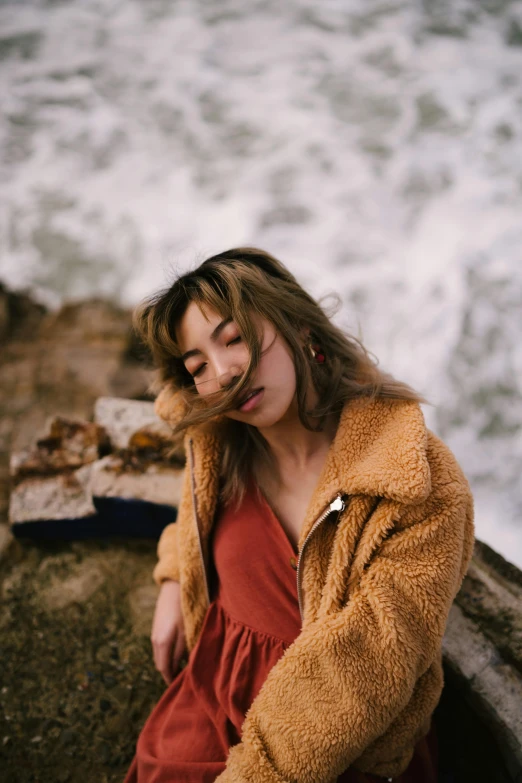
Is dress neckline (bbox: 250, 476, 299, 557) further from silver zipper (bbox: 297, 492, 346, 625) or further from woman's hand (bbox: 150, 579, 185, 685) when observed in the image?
woman's hand (bbox: 150, 579, 185, 685)

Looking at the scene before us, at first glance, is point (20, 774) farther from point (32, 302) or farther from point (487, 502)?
point (32, 302)

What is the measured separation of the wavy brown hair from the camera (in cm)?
141

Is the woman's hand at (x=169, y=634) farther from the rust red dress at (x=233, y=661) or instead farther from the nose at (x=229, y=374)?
the nose at (x=229, y=374)

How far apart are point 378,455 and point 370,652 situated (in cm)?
44

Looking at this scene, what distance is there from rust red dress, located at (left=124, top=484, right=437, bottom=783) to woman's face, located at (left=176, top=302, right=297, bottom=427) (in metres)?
0.36

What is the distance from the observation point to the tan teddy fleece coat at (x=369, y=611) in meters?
1.25

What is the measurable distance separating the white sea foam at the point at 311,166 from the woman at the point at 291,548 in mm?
Answer: 1878

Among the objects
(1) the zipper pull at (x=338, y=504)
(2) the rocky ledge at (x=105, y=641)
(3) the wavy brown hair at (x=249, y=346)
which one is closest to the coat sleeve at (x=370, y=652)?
(1) the zipper pull at (x=338, y=504)

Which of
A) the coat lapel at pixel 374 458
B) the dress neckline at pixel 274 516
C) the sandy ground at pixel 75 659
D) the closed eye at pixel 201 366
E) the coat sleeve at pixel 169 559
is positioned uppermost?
the closed eye at pixel 201 366

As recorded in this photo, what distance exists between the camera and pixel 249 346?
1.38 metres

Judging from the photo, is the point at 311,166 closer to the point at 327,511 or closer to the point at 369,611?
the point at 327,511

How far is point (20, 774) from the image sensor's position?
1.83 metres

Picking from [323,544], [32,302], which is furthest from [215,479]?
[32,302]

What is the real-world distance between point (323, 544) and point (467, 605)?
24.9 inches
